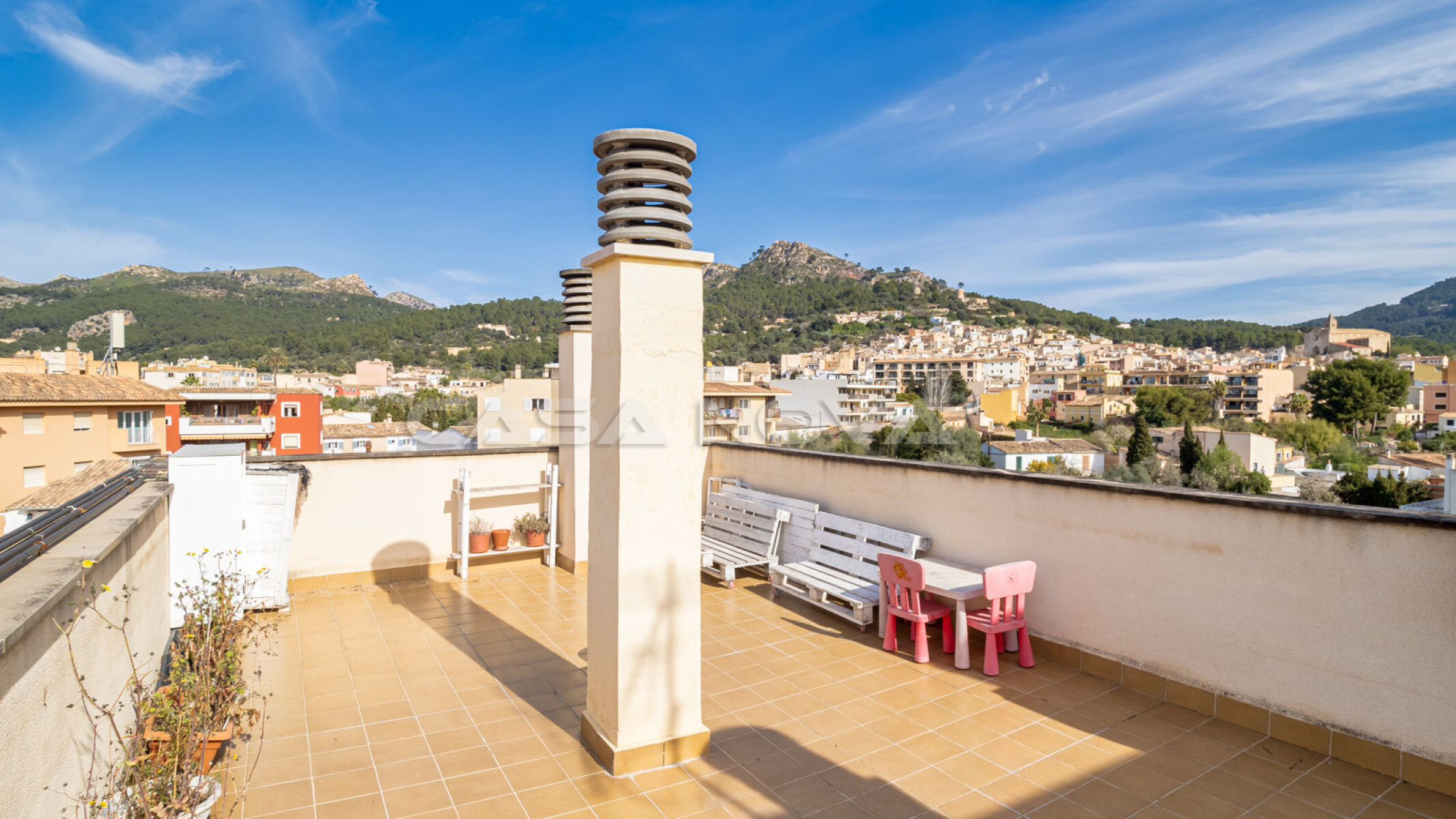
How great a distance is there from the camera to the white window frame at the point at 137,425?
25.9 metres

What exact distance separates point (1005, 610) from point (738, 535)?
260 centimetres

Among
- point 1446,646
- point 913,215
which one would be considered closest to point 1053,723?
point 1446,646

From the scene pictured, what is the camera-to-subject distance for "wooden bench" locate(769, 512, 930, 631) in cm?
454

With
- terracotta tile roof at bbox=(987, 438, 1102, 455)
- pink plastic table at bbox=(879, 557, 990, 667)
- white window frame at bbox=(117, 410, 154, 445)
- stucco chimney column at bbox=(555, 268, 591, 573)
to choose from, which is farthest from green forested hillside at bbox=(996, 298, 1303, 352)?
white window frame at bbox=(117, 410, 154, 445)

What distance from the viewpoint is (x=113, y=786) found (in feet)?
6.67

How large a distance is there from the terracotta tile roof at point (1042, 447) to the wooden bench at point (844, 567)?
3144 centimetres

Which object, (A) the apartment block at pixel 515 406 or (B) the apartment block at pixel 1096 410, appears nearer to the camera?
(A) the apartment block at pixel 515 406

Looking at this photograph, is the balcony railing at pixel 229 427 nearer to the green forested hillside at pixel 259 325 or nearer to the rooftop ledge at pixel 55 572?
the green forested hillside at pixel 259 325

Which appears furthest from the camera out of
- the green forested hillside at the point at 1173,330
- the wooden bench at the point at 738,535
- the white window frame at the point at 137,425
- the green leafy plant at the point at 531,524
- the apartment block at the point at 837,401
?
the green forested hillside at the point at 1173,330

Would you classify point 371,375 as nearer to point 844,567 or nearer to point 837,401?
point 837,401

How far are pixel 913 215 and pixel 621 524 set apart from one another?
52.6 meters

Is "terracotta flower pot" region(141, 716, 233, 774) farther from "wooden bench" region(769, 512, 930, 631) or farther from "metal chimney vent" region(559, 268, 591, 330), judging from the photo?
"metal chimney vent" region(559, 268, 591, 330)

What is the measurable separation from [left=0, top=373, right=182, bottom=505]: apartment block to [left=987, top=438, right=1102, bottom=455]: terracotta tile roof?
36764 millimetres

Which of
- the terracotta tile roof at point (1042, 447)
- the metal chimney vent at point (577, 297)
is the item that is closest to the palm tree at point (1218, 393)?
the terracotta tile roof at point (1042, 447)
